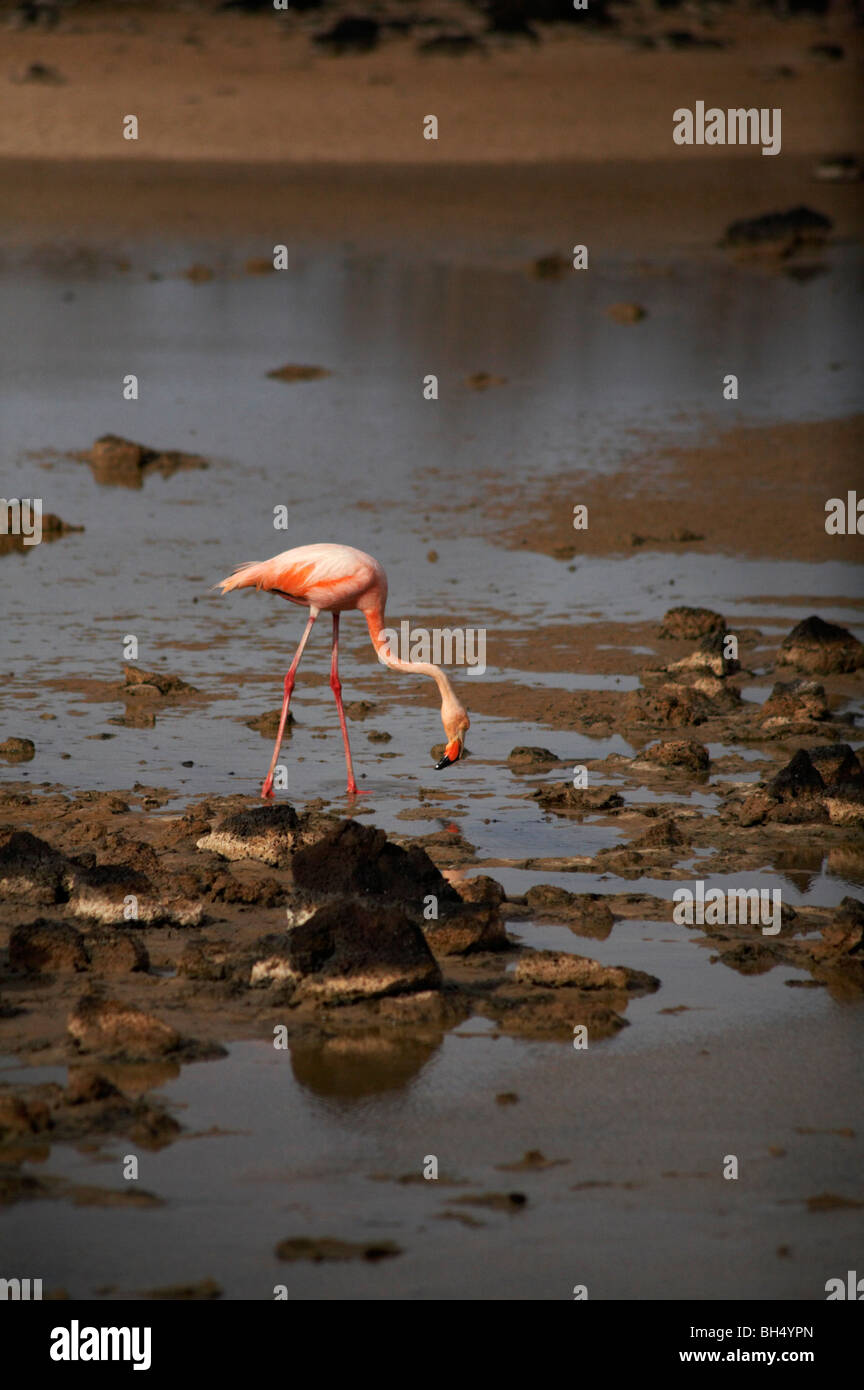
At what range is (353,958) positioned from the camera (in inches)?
303

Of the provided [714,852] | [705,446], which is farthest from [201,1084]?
[705,446]

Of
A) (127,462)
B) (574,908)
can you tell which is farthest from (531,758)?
(127,462)

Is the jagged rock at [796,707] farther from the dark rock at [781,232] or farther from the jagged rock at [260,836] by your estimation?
the dark rock at [781,232]

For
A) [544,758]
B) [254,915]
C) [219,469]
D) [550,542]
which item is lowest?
[254,915]

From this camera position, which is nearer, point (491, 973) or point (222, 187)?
point (491, 973)

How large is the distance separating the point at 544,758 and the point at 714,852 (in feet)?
5.55

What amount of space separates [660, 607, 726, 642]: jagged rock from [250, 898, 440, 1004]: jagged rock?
6.27 meters

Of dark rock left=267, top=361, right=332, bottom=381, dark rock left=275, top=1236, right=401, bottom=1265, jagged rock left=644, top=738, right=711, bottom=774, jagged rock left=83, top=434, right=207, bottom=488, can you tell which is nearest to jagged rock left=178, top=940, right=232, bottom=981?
dark rock left=275, top=1236, right=401, bottom=1265

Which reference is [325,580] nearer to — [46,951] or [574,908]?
[574,908]

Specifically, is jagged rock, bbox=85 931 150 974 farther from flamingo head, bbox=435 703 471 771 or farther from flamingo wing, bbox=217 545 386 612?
flamingo wing, bbox=217 545 386 612

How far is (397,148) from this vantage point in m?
37.0

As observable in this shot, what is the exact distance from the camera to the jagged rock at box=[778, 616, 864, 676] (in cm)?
1310

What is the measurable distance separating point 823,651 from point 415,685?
2.56 m

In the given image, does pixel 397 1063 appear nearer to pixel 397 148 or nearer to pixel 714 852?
pixel 714 852
